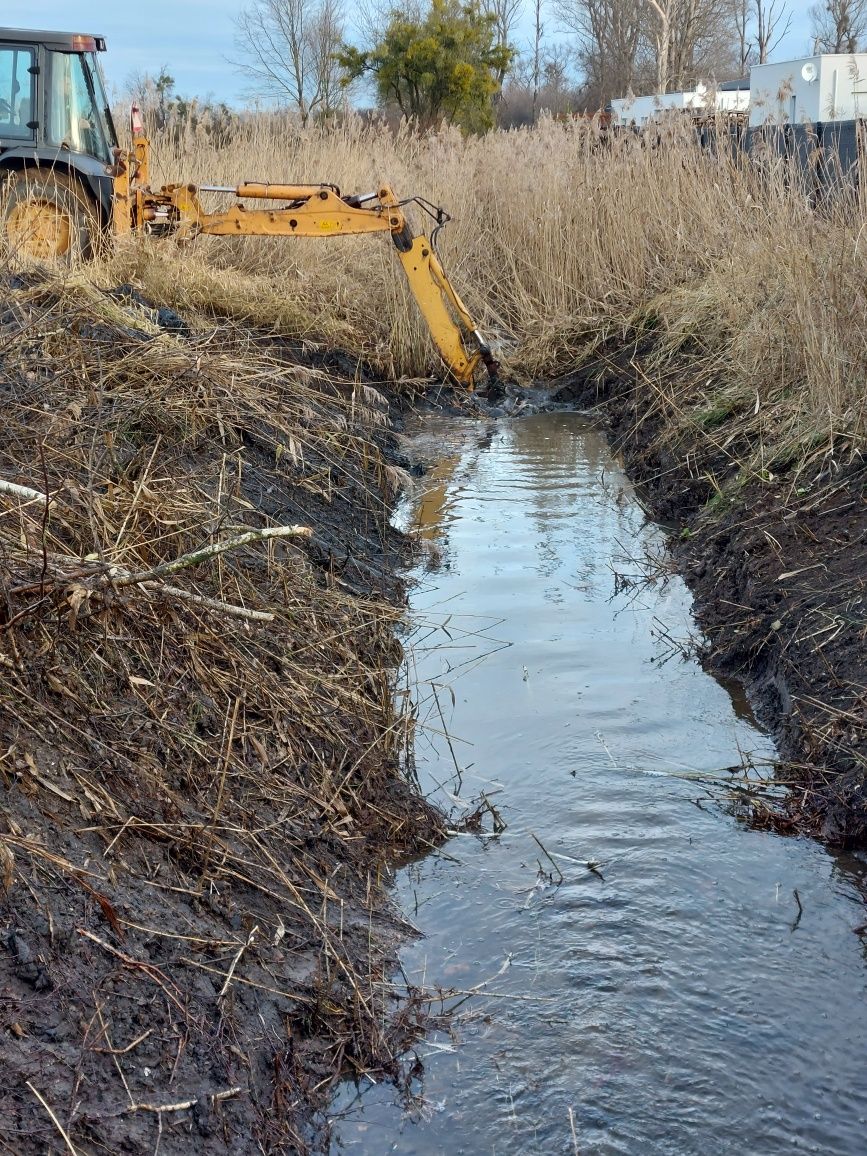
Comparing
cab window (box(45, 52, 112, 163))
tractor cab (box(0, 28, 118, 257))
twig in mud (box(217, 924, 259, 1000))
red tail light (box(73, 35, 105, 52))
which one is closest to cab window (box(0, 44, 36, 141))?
tractor cab (box(0, 28, 118, 257))

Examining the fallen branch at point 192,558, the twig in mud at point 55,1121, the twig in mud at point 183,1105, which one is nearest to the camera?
the twig in mud at point 55,1121

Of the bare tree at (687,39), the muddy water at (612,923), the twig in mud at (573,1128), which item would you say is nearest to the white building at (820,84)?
the bare tree at (687,39)

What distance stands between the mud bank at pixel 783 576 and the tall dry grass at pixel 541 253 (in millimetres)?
474

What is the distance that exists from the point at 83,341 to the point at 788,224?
400cm

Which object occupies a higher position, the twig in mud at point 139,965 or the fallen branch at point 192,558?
the fallen branch at point 192,558

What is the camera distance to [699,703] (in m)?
4.31

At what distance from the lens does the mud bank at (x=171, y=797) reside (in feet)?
6.93

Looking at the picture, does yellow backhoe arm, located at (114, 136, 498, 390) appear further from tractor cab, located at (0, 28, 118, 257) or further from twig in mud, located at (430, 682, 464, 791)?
twig in mud, located at (430, 682, 464, 791)

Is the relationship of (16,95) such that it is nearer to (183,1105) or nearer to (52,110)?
(52,110)

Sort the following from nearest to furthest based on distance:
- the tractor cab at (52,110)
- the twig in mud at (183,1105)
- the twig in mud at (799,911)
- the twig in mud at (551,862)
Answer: the twig in mud at (183,1105) → the twig in mud at (799,911) → the twig in mud at (551,862) → the tractor cab at (52,110)

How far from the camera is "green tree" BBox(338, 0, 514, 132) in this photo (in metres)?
24.5

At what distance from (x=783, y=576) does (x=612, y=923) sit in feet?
6.68

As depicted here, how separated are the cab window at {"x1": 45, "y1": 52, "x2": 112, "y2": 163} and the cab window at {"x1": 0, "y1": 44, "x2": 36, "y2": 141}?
6.6 inches

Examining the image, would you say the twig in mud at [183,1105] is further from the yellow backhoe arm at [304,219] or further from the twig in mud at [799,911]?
the yellow backhoe arm at [304,219]
